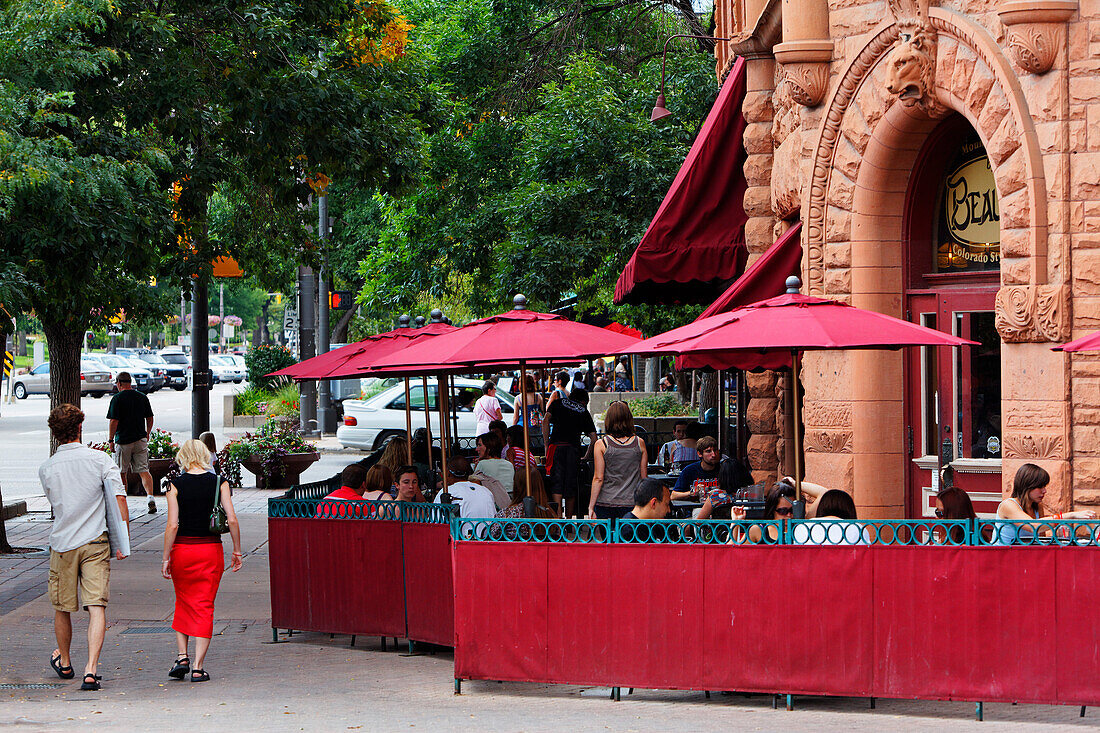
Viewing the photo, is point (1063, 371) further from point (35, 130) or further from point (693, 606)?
point (35, 130)


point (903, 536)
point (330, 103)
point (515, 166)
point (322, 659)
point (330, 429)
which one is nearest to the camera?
point (903, 536)

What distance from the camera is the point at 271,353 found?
3944 centimetres

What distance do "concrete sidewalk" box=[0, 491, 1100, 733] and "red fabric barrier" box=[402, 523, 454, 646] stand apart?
243mm

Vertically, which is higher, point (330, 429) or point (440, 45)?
point (440, 45)

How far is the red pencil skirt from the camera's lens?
843 cm

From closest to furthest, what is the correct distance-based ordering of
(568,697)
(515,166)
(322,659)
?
(568,697) → (322,659) → (515,166)

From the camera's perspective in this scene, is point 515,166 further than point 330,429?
No

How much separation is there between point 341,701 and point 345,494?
2.69 metres

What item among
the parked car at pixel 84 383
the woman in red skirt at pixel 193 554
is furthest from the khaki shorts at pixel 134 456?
the parked car at pixel 84 383

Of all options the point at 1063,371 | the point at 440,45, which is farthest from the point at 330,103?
the point at 440,45

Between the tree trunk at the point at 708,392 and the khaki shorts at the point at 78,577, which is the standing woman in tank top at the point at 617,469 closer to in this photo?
the khaki shorts at the point at 78,577

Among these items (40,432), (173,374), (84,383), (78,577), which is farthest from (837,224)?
(173,374)

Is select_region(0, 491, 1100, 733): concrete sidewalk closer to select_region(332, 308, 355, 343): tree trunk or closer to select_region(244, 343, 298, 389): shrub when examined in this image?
select_region(244, 343, 298, 389): shrub

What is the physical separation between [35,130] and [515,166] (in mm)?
14779
